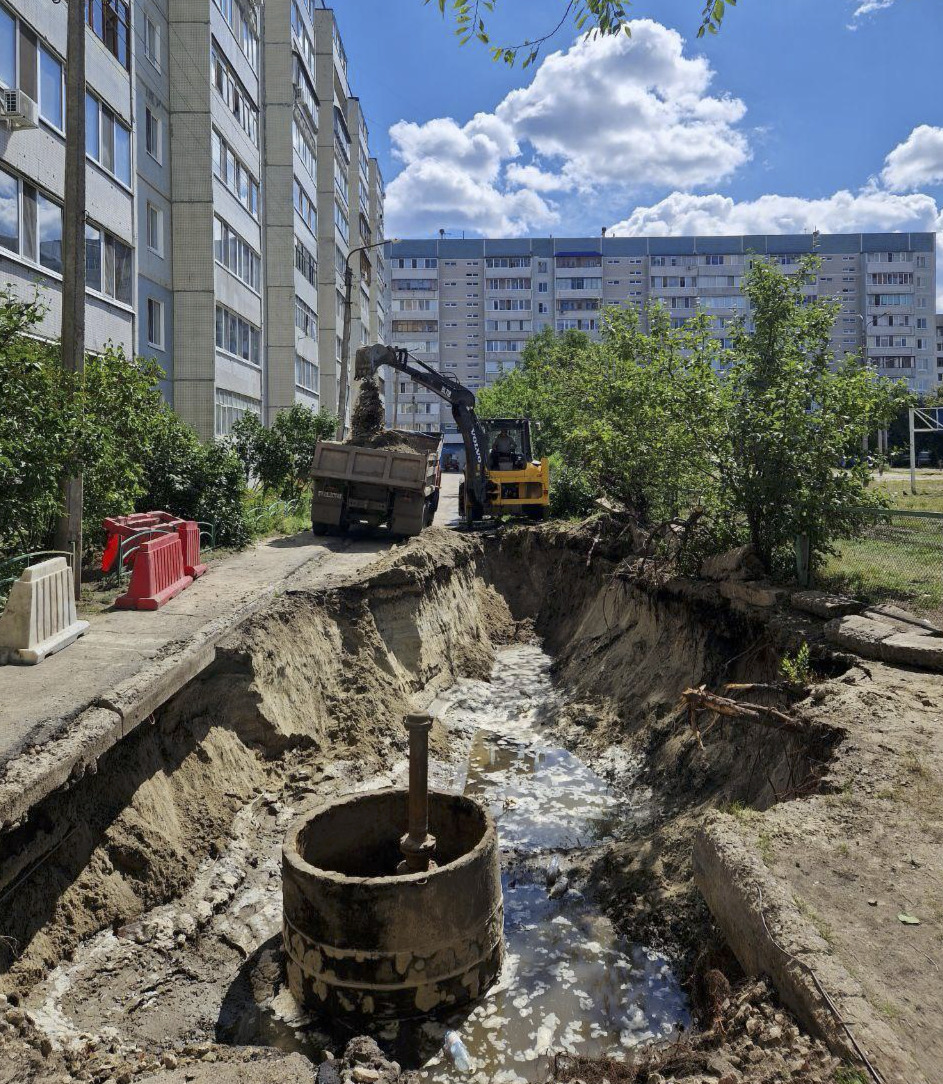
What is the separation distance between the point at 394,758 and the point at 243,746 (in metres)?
2.15

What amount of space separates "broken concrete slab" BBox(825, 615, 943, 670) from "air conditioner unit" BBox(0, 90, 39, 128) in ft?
48.8

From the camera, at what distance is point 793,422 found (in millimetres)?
10195

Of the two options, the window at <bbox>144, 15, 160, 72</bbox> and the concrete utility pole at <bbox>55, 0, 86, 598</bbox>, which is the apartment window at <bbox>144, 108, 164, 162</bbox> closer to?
the window at <bbox>144, 15, 160, 72</bbox>

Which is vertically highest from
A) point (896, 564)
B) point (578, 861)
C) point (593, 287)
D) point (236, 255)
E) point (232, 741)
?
point (593, 287)

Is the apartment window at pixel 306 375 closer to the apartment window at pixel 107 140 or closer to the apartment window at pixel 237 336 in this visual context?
the apartment window at pixel 237 336

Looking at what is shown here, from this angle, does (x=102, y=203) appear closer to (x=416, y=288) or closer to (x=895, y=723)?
(x=895, y=723)

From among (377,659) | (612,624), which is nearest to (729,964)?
(377,659)

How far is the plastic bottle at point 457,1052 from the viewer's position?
5.16 m

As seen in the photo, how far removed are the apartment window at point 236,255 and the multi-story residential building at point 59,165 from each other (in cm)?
528

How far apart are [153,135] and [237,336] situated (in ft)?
20.1

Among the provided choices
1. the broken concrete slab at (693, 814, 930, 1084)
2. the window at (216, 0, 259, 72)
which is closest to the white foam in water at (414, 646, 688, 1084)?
the broken concrete slab at (693, 814, 930, 1084)

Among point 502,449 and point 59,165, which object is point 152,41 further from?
point 502,449

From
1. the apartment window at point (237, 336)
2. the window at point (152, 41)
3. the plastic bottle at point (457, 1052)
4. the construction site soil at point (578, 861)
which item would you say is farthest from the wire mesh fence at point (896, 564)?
the window at point (152, 41)

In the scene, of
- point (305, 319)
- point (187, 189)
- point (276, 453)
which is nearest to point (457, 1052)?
point (276, 453)
